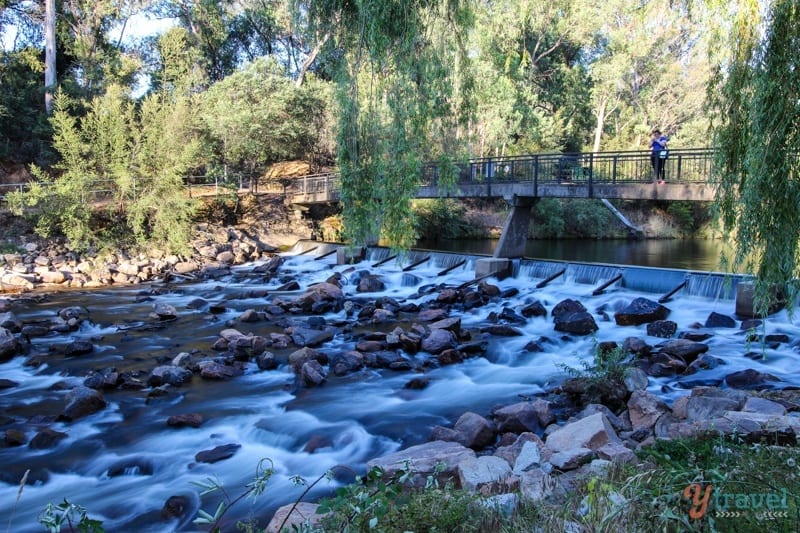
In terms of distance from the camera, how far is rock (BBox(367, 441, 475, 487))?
5.73 metres

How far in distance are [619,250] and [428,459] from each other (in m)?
26.2

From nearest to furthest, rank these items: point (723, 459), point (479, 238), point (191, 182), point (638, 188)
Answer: point (723, 459), point (638, 188), point (191, 182), point (479, 238)

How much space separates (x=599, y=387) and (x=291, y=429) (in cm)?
431

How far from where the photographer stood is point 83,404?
335 inches

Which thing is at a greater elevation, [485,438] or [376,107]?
[376,107]

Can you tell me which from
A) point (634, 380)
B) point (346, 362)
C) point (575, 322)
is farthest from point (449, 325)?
point (634, 380)

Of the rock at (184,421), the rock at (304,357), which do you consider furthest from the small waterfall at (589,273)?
the rock at (184,421)

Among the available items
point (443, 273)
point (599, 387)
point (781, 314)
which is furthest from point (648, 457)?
point (443, 273)

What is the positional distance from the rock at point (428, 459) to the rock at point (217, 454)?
206cm

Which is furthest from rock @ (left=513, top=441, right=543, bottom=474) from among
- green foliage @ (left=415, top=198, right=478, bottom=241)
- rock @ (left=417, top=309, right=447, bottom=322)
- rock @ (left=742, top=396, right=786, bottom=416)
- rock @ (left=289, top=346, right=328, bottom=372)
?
green foliage @ (left=415, top=198, right=478, bottom=241)

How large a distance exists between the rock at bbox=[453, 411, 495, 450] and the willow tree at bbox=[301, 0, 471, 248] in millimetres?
2798

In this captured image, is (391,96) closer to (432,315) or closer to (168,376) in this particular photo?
(168,376)

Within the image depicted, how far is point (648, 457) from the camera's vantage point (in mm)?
4812

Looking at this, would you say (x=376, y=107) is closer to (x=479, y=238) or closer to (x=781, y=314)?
(x=781, y=314)
